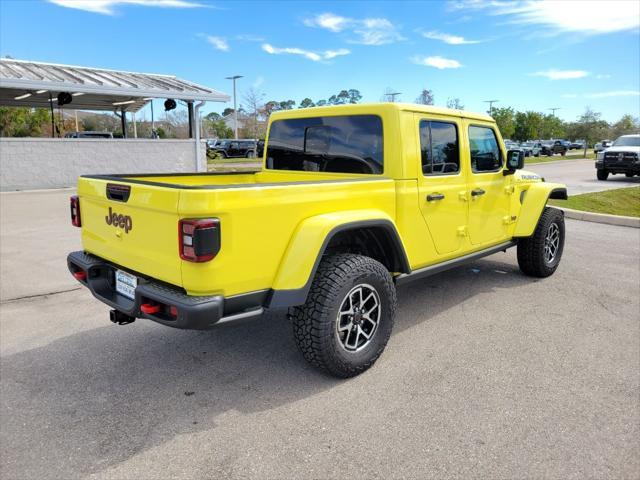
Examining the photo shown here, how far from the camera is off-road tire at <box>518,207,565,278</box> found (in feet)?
18.3

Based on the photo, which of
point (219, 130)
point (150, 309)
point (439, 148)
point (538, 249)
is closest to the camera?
point (150, 309)

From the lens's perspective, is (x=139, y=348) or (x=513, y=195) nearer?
(x=139, y=348)

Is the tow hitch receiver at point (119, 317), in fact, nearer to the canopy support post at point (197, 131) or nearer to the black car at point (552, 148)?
the canopy support post at point (197, 131)

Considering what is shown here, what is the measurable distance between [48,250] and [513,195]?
6357 mm

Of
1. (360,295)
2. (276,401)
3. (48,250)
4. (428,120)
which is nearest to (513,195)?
(428,120)

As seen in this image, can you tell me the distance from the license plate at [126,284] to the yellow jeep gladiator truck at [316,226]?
17 millimetres

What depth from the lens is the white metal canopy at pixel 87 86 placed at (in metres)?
15.7

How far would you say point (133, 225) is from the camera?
10.3 feet

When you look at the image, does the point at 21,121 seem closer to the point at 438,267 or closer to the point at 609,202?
the point at 609,202

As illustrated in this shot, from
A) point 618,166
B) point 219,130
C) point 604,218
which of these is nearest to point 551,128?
point 219,130

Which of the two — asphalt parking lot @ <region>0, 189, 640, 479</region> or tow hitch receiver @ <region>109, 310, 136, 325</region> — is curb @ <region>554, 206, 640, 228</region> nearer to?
asphalt parking lot @ <region>0, 189, 640, 479</region>

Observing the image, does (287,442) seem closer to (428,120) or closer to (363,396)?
(363,396)

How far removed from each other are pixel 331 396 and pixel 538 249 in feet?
11.4

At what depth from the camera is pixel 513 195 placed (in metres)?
5.25
